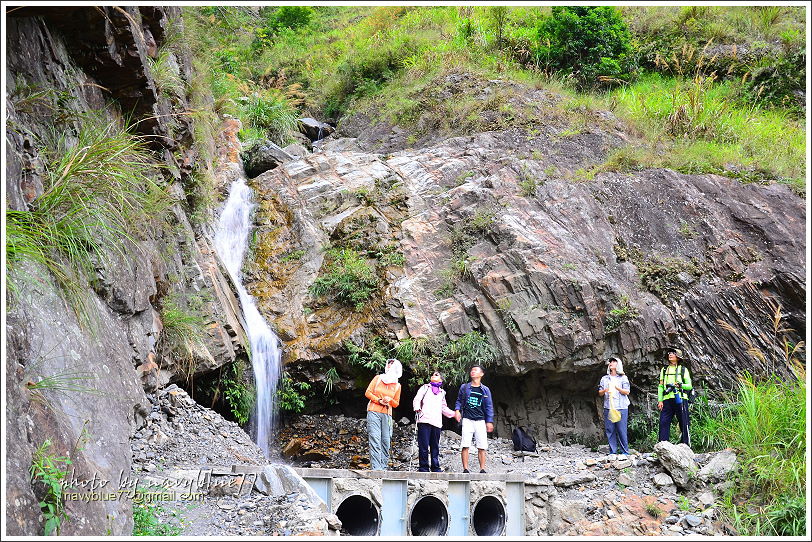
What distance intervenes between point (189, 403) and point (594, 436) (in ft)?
23.7

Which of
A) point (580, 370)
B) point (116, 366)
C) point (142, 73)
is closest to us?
point (116, 366)

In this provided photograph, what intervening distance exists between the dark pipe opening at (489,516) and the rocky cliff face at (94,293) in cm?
451

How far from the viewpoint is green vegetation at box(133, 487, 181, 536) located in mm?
5066

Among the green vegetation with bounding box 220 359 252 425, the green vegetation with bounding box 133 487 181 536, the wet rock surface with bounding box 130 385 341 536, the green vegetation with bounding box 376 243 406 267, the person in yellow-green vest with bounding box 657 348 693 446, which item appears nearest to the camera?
the green vegetation with bounding box 133 487 181 536

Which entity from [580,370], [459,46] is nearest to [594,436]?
[580,370]

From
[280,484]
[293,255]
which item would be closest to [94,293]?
[280,484]

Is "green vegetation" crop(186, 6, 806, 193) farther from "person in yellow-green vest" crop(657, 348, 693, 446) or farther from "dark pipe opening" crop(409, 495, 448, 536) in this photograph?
"dark pipe opening" crop(409, 495, 448, 536)

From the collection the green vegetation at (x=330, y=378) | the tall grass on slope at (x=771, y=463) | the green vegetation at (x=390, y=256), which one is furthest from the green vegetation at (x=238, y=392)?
the tall grass on slope at (x=771, y=463)

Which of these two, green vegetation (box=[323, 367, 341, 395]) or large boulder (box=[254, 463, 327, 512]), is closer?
large boulder (box=[254, 463, 327, 512])

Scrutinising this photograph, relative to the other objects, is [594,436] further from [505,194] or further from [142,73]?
[142,73]

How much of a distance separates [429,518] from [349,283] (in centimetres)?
468

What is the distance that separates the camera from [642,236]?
501 inches

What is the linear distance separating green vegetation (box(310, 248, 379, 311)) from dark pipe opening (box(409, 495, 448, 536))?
13.1 ft

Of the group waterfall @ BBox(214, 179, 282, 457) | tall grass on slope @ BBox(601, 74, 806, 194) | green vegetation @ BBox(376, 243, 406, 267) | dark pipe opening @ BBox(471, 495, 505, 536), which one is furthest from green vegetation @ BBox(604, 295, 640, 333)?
waterfall @ BBox(214, 179, 282, 457)
